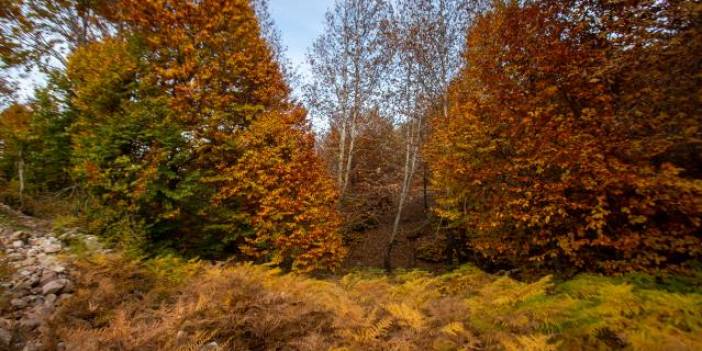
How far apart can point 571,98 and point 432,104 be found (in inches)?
243

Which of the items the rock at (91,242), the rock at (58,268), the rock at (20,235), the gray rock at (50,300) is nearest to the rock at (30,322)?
the gray rock at (50,300)

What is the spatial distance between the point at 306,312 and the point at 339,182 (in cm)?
1017

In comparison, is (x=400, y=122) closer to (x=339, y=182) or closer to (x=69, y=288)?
(x=339, y=182)

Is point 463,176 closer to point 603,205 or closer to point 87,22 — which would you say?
point 603,205

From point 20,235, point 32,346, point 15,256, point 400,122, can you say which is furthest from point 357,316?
point 400,122

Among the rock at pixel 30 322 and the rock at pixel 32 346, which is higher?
the rock at pixel 30 322

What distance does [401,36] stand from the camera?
13.7 meters

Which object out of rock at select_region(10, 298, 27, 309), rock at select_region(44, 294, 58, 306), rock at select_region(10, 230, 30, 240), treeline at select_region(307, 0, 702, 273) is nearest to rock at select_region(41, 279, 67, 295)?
rock at select_region(44, 294, 58, 306)

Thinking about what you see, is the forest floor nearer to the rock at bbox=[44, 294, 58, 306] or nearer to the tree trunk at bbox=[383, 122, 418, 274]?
the rock at bbox=[44, 294, 58, 306]

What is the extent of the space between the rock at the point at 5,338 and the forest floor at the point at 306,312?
2cm

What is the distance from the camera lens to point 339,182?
1466cm

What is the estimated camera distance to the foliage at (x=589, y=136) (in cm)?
593

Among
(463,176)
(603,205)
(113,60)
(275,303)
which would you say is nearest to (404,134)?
(463,176)

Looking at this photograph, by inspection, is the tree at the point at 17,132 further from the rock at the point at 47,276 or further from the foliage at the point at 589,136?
the foliage at the point at 589,136
